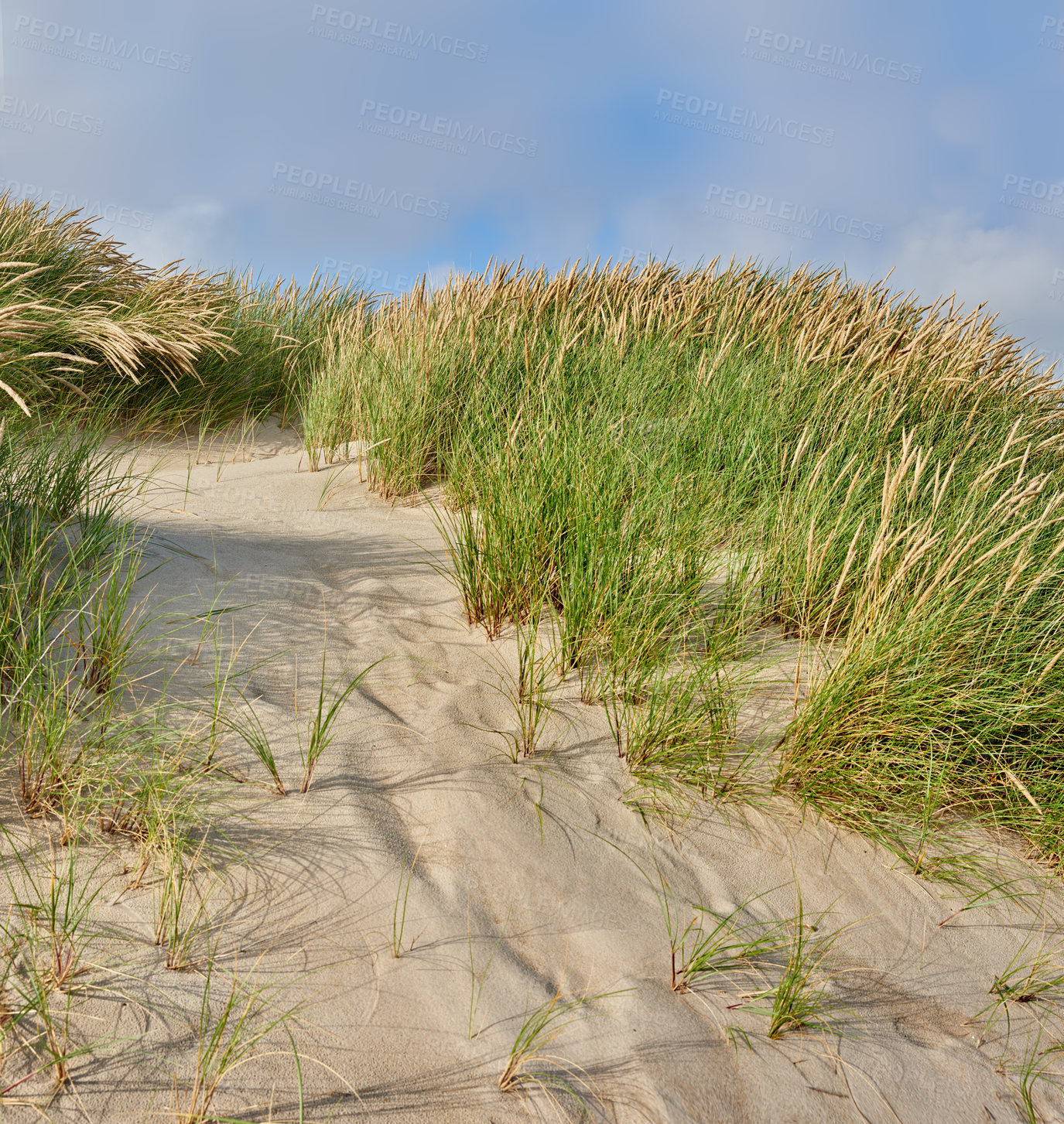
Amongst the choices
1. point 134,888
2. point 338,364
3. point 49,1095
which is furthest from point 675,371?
point 49,1095

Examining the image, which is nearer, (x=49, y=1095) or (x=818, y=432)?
(x=49, y=1095)

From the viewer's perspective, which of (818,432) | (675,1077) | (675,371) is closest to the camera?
(675,1077)

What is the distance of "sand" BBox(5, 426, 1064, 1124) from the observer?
4.56 ft

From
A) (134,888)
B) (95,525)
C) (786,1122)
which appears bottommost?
(786,1122)

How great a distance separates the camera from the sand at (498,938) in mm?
1390

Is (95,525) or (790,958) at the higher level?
(95,525)

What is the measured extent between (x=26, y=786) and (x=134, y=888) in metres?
0.41

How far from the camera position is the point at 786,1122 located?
149 centimetres

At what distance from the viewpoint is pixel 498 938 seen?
168 cm

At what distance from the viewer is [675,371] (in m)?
5.13

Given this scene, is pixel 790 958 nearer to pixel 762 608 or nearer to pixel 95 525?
pixel 762 608

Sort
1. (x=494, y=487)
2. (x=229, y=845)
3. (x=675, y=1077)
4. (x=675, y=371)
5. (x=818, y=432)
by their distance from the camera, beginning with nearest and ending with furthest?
(x=675, y=1077), (x=229, y=845), (x=494, y=487), (x=818, y=432), (x=675, y=371)

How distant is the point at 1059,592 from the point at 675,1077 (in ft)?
7.46

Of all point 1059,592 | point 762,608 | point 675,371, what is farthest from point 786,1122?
point 675,371
